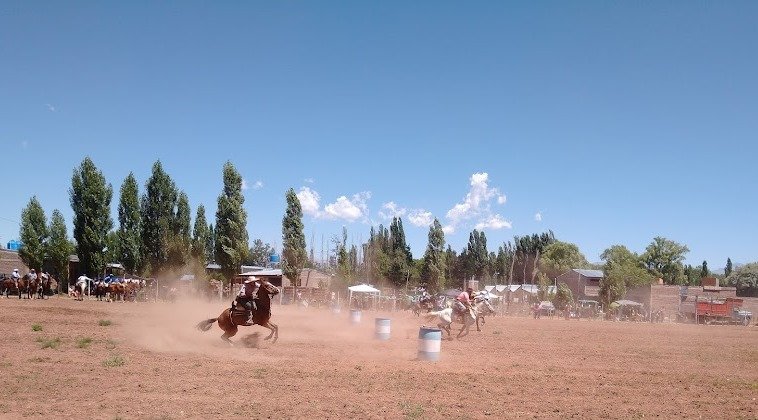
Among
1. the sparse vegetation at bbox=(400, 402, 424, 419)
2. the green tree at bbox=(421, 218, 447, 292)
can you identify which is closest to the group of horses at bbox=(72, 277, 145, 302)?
the sparse vegetation at bbox=(400, 402, 424, 419)

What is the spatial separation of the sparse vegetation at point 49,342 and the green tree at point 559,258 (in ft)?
378

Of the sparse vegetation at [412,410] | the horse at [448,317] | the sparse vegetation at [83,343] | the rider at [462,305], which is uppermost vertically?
the rider at [462,305]

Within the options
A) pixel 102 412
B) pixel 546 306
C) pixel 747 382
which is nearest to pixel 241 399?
pixel 102 412

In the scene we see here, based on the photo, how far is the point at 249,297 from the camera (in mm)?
17891

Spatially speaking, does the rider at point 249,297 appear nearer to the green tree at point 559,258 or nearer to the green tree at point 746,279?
the green tree at point 559,258

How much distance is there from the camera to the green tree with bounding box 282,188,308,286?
67431 millimetres

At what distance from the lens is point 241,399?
10.3 m

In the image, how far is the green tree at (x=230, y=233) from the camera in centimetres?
6144

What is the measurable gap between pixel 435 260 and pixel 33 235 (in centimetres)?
5166

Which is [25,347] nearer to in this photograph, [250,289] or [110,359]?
[110,359]

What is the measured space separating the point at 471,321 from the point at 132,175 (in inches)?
2025

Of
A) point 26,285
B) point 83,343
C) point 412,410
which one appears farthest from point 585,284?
point 412,410

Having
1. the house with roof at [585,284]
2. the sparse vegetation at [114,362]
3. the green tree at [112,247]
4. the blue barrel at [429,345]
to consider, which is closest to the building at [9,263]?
the green tree at [112,247]

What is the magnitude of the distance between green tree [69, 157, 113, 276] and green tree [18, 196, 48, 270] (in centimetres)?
610
